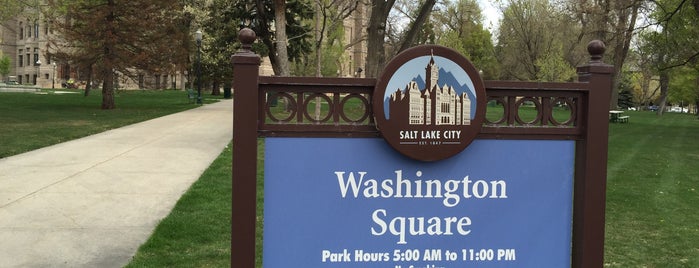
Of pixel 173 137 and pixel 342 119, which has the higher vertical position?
pixel 342 119

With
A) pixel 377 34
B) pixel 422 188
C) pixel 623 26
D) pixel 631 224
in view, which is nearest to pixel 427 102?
pixel 422 188

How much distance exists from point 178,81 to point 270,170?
74.7 metres

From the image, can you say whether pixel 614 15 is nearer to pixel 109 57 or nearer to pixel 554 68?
pixel 554 68

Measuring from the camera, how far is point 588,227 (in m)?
3.12

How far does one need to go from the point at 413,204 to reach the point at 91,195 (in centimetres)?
554

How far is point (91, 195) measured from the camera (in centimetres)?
730

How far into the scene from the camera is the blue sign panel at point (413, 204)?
2.92 metres

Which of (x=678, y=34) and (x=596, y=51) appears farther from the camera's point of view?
(x=678, y=34)

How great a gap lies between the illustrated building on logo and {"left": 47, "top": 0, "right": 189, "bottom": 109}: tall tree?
23.1 m

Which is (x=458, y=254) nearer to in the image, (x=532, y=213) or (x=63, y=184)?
(x=532, y=213)

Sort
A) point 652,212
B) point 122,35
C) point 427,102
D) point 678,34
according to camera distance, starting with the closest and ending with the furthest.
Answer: point 427,102
point 652,212
point 678,34
point 122,35

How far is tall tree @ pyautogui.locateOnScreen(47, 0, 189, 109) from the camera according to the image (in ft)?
78.3

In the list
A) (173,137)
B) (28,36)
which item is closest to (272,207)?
(173,137)

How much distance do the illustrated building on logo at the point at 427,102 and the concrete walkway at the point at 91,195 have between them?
3062 millimetres
